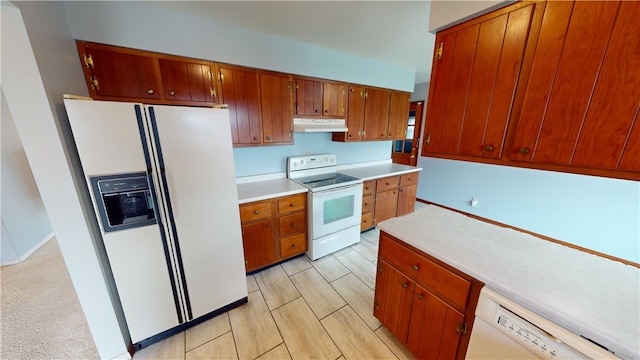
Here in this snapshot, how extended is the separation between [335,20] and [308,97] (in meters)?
0.84

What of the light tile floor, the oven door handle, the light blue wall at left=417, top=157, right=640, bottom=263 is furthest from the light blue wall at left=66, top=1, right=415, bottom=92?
the light blue wall at left=417, top=157, right=640, bottom=263

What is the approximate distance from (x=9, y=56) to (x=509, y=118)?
251 centimetres

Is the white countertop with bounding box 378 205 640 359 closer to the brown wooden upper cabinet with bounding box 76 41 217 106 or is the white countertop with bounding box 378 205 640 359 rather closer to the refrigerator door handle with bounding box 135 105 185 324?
the refrigerator door handle with bounding box 135 105 185 324

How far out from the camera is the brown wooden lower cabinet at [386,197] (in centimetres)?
300

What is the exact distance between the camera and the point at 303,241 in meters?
2.56

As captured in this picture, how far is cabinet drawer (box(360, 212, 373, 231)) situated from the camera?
305cm

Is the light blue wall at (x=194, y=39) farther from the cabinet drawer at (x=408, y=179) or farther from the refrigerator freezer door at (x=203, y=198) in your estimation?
the cabinet drawer at (x=408, y=179)

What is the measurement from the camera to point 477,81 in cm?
117

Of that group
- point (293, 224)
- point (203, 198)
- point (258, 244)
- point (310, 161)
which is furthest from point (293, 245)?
A: point (203, 198)

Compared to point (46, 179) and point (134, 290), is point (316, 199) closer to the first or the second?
point (134, 290)

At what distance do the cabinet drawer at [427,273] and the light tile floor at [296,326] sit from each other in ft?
2.38

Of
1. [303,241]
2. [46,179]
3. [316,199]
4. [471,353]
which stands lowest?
[303,241]

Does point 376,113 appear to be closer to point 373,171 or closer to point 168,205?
point 373,171

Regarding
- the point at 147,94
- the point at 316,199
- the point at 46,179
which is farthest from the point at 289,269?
the point at 147,94
